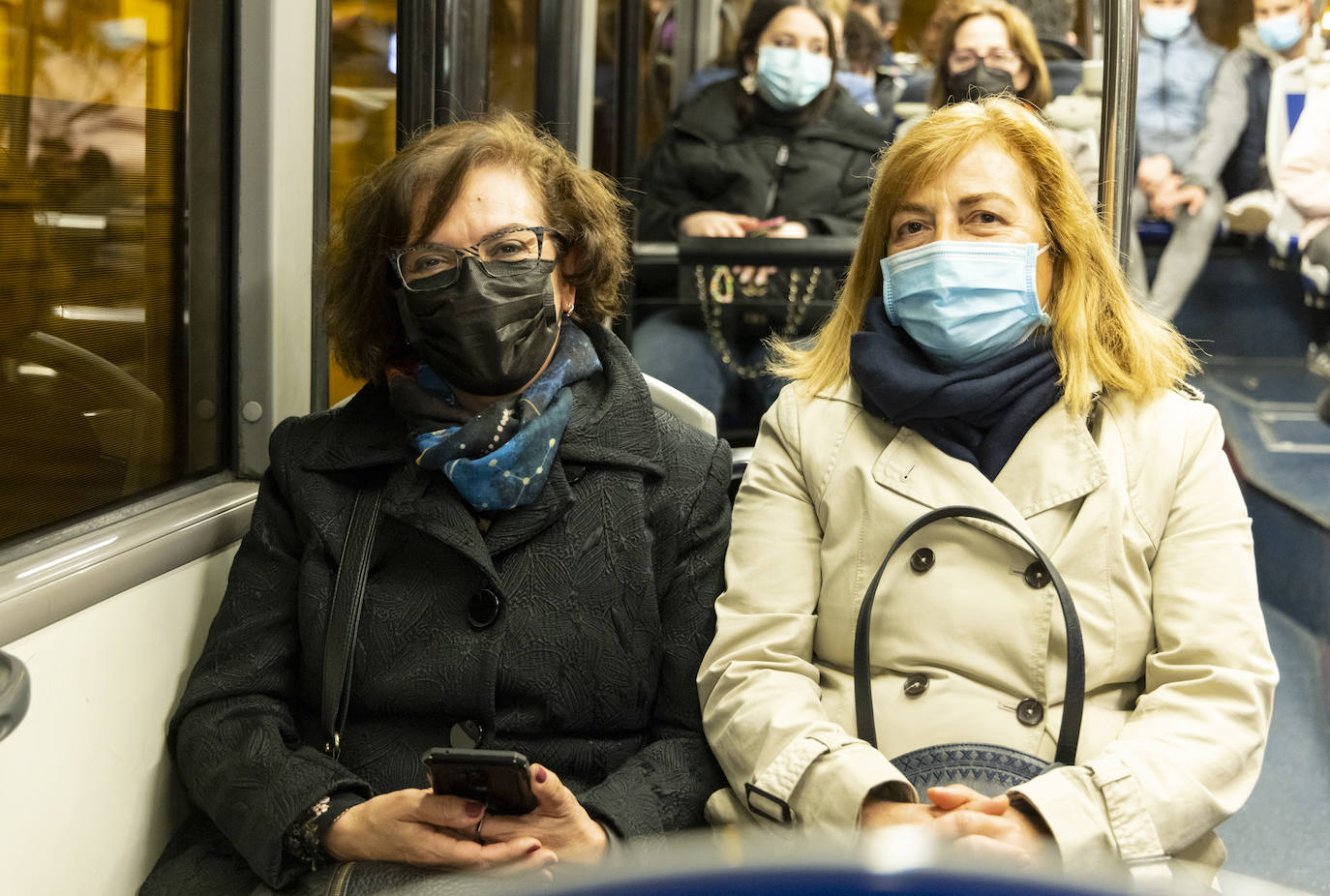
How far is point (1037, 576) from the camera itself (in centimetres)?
172

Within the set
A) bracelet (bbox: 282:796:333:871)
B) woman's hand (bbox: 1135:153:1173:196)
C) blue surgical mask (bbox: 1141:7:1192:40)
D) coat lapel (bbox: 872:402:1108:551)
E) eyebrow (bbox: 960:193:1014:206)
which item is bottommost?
bracelet (bbox: 282:796:333:871)

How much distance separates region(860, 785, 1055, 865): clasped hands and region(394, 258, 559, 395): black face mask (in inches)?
31.6

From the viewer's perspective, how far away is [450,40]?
252 centimetres

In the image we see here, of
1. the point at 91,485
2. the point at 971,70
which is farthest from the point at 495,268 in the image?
the point at 971,70

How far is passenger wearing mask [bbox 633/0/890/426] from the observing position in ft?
12.4

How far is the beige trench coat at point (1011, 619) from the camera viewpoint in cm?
160

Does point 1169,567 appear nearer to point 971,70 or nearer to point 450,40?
point 450,40

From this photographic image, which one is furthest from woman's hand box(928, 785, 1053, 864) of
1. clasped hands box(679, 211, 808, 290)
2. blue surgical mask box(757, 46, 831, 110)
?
blue surgical mask box(757, 46, 831, 110)

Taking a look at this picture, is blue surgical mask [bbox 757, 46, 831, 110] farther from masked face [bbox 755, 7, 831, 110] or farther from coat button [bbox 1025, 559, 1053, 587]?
coat button [bbox 1025, 559, 1053, 587]

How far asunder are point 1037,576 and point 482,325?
856mm

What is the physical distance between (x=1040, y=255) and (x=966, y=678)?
2.14 ft

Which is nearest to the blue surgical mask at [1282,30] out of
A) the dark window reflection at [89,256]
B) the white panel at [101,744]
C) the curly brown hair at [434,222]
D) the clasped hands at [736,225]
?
the clasped hands at [736,225]

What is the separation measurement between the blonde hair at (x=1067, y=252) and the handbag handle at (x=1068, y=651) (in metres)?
0.26

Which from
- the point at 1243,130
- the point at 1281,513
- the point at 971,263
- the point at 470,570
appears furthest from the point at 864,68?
the point at 470,570
